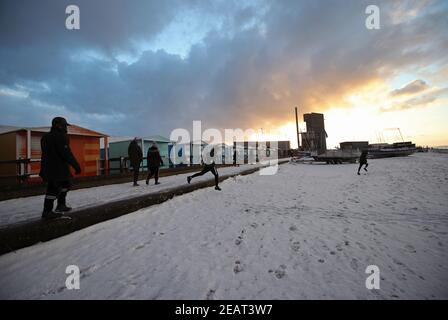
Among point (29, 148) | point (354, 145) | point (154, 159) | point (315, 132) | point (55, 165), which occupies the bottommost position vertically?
point (55, 165)

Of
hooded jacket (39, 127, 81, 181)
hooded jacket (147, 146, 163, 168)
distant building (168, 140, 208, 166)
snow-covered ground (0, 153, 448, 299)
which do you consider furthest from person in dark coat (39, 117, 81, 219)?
distant building (168, 140, 208, 166)

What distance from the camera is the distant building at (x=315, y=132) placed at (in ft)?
106

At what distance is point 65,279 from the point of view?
2.44m

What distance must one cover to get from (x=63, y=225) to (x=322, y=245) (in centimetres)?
450

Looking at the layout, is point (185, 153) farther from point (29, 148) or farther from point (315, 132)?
point (315, 132)

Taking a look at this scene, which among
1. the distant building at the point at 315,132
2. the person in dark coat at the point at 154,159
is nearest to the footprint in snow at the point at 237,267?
the person in dark coat at the point at 154,159

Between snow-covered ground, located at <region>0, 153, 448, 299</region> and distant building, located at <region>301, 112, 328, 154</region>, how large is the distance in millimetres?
28819

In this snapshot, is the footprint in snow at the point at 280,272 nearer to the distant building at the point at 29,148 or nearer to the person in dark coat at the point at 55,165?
the person in dark coat at the point at 55,165

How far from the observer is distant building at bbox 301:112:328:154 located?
3234 cm

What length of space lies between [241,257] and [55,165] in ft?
12.8

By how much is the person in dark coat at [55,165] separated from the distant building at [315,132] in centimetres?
3305

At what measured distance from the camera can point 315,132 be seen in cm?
3241

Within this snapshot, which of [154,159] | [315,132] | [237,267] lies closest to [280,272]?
[237,267]
